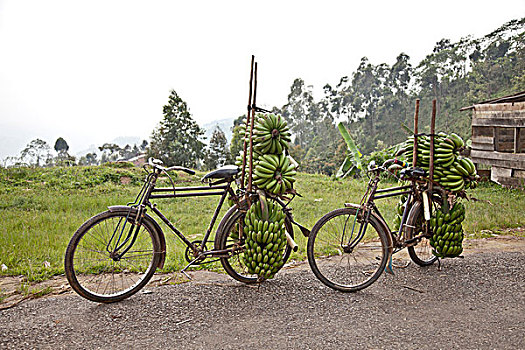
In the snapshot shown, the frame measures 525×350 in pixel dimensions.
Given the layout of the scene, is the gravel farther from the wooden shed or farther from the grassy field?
the wooden shed

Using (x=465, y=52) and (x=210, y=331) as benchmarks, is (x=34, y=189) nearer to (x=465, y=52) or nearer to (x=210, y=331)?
(x=210, y=331)

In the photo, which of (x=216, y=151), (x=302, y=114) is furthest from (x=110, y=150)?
(x=302, y=114)

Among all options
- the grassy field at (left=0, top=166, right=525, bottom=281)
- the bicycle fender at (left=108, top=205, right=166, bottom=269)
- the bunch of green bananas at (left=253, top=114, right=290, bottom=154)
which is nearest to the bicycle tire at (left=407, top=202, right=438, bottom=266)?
the grassy field at (left=0, top=166, right=525, bottom=281)

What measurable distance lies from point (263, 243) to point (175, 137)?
1661 cm

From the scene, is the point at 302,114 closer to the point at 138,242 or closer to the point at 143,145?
the point at 143,145

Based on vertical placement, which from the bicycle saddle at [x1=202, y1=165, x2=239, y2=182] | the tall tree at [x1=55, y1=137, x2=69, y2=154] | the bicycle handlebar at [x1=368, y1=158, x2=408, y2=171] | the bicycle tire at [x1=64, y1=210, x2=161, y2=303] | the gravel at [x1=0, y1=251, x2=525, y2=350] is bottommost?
the gravel at [x1=0, y1=251, x2=525, y2=350]

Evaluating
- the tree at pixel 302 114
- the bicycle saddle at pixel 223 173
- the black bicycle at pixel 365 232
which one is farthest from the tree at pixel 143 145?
the bicycle saddle at pixel 223 173

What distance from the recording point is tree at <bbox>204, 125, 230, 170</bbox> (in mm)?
22383

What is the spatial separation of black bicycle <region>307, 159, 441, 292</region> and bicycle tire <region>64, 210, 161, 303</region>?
1.56 m

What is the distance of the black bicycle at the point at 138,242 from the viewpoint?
3.39 m

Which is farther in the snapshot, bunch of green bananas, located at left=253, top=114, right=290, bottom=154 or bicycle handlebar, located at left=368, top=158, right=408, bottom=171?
bicycle handlebar, located at left=368, top=158, right=408, bottom=171

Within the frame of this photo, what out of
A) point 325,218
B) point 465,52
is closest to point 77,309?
point 325,218

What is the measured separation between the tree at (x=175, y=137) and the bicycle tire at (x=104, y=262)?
15.3 metres

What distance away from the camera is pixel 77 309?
3285 millimetres
